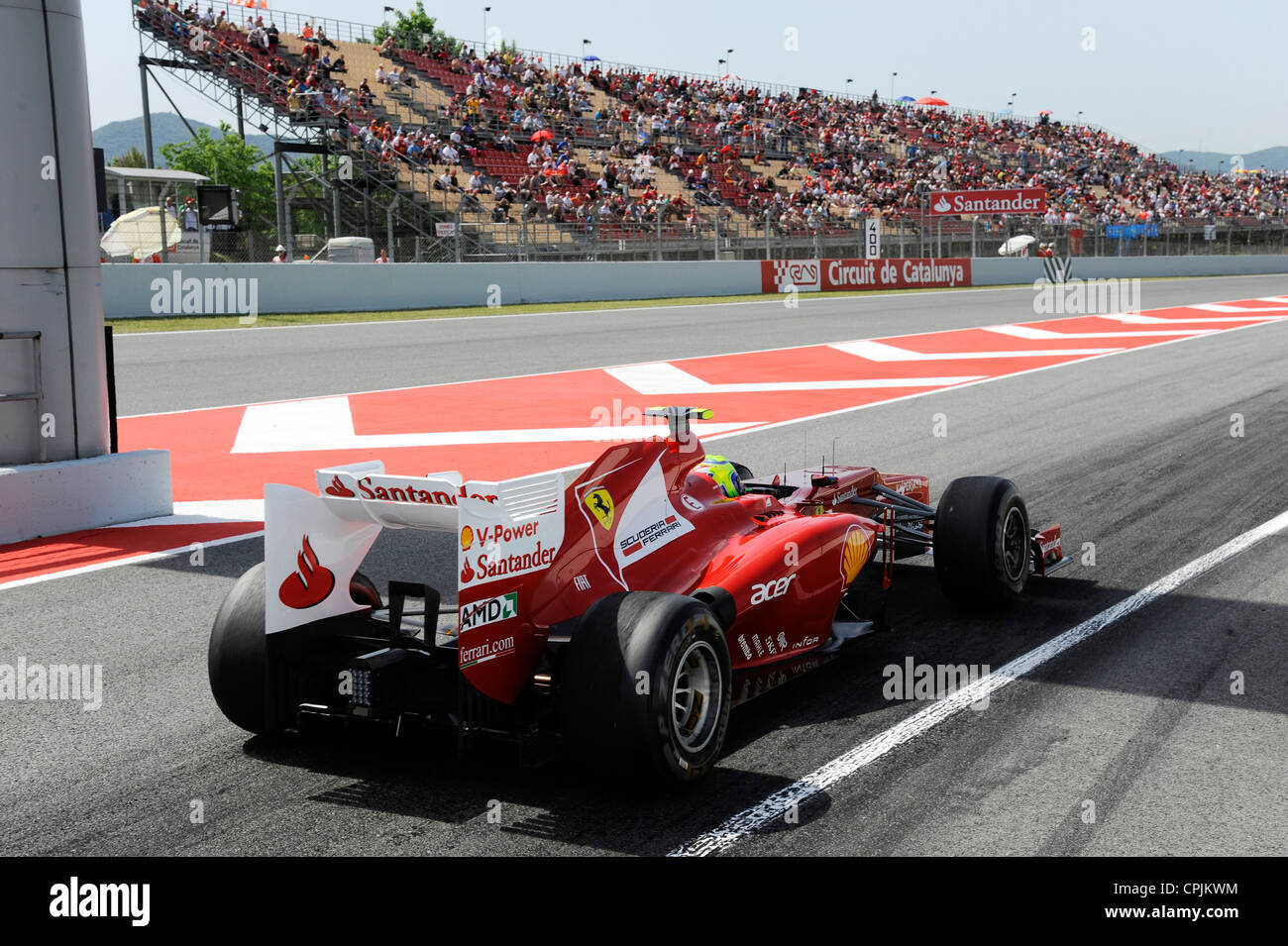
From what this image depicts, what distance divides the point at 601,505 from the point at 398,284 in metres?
20.8

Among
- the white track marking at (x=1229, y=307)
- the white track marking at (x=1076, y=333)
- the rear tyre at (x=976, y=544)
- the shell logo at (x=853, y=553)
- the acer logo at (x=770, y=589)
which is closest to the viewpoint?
the acer logo at (x=770, y=589)

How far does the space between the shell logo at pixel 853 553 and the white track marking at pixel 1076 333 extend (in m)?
16.6

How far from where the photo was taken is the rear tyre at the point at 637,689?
3789 mm

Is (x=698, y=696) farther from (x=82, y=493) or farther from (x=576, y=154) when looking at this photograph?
(x=576, y=154)

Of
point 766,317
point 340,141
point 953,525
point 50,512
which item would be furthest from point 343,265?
point 953,525

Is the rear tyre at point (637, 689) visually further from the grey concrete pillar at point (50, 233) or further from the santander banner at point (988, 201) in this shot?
the santander banner at point (988, 201)

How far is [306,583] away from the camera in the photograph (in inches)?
169

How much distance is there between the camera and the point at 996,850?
3.58 m

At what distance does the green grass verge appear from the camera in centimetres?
2011

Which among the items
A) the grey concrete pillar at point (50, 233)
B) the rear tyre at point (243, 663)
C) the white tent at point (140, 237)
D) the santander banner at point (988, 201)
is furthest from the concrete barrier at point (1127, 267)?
the rear tyre at point (243, 663)

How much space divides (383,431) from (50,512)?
12.9 feet

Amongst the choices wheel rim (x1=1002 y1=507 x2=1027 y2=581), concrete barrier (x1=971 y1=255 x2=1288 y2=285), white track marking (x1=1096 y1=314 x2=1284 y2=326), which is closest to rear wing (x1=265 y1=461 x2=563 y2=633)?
wheel rim (x1=1002 y1=507 x2=1027 y2=581)
